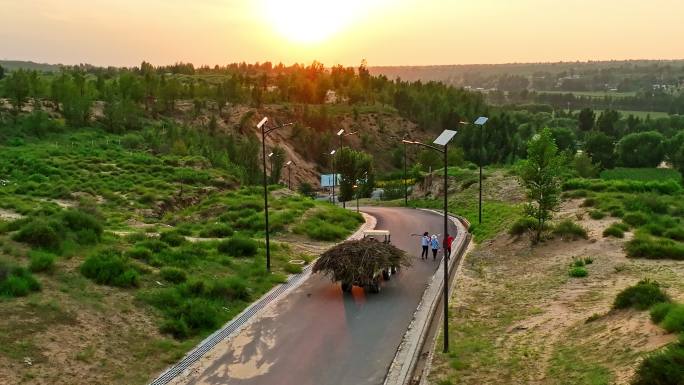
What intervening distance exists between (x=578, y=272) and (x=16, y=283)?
22.2 meters

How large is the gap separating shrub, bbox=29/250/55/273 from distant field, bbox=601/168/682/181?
269ft

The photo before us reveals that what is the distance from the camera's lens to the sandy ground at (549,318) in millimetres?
15523

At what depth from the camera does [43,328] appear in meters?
17.4

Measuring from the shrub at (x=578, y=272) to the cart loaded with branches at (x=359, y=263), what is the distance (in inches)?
315

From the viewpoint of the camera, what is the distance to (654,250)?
27297 mm

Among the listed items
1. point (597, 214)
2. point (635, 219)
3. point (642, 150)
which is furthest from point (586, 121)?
point (635, 219)

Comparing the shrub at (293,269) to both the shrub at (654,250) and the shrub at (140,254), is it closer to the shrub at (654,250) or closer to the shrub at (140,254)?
the shrub at (140,254)

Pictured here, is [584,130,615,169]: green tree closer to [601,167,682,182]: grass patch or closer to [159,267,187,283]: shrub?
[601,167,682,182]: grass patch

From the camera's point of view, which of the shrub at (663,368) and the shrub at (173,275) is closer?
the shrub at (663,368)

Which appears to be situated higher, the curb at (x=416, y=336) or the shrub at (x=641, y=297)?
the shrub at (x=641, y=297)

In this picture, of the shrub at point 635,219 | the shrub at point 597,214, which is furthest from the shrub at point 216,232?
the shrub at point 635,219

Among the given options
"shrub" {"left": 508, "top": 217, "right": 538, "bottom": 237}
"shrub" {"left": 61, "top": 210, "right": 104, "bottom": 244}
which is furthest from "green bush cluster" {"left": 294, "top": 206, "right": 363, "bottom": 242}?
"shrub" {"left": 61, "top": 210, "right": 104, "bottom": 244}

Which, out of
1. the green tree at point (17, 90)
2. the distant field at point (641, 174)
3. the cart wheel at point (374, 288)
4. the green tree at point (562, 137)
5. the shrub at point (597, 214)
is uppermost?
the green tree at point (17, 90)

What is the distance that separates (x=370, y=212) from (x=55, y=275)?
115 feet
